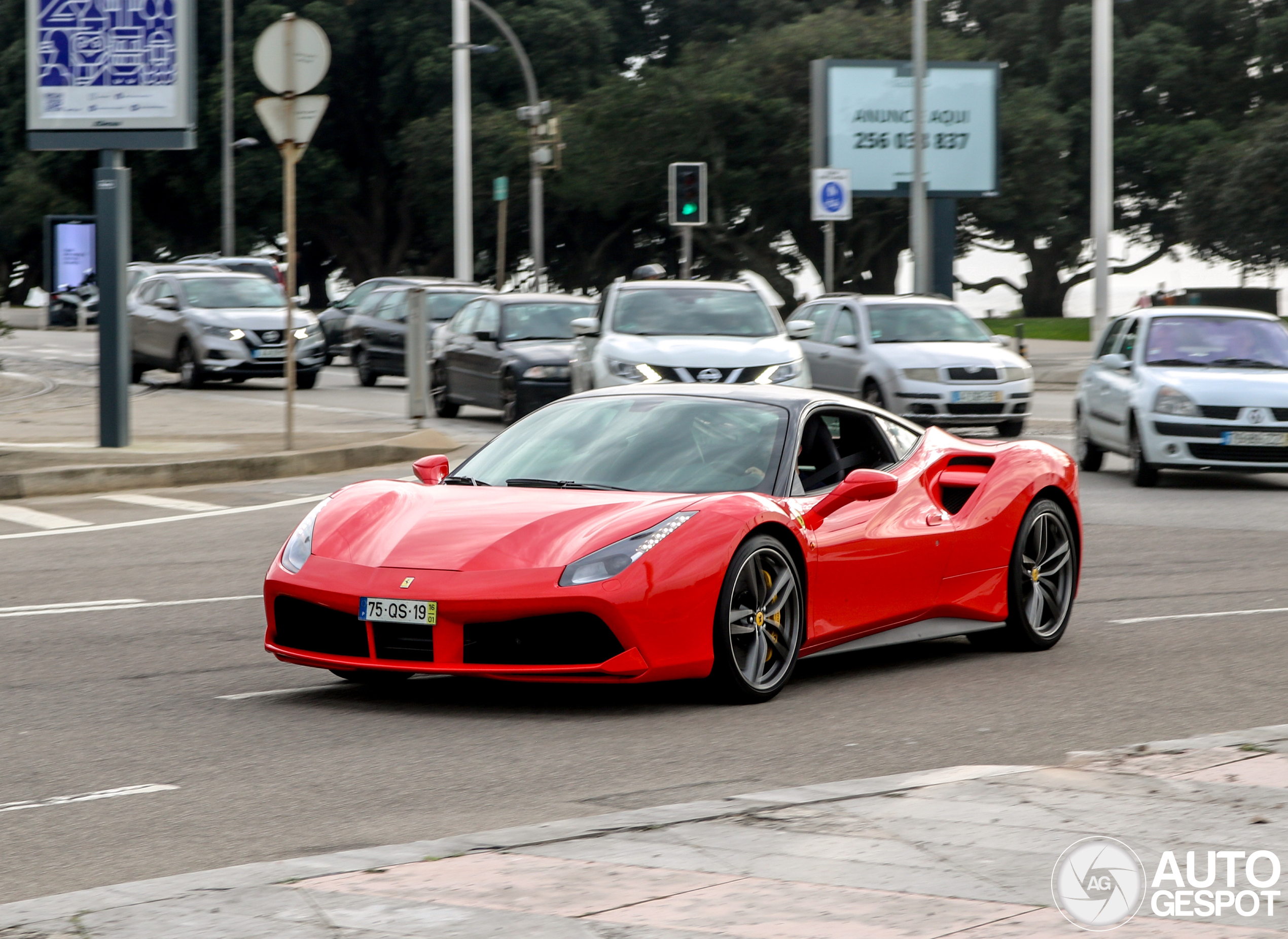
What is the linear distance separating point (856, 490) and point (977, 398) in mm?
14206

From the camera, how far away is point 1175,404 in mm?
16875

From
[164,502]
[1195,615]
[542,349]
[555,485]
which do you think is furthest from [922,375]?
[555,485]

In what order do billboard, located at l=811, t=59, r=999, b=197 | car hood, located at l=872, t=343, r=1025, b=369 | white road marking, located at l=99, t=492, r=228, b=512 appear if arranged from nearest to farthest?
white road marking, located at l=99, t=492, r=228, b=512, car hood, located at l=872, t=343, r=1025, b=369, billboard, located at l=811, t=59, r=999, b=197

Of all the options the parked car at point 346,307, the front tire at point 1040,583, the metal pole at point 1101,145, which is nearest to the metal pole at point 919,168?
the metal pole at point 1101,145

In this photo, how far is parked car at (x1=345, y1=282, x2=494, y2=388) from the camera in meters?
29.8

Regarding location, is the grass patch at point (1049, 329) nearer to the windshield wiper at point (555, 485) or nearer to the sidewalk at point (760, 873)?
the windshield wiper at point (555, 485)

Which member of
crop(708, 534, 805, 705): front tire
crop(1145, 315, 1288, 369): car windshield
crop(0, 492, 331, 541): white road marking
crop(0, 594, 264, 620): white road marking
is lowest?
crop(0, 594, 264, 620): white road marking

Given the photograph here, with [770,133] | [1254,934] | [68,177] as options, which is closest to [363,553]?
[1254,934]

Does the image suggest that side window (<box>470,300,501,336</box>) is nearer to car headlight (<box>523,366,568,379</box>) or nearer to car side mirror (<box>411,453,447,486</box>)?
car headlight (<box>523,366,568,379</box>)

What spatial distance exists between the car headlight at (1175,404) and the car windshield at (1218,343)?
0.73m

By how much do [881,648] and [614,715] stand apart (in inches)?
88.5

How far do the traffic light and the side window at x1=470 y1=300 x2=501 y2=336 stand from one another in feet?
18.3

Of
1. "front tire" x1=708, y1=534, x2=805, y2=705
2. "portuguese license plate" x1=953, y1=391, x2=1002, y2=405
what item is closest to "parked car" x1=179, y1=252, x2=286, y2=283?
"portuguese license plate" x1=953, y1=391, x2=1002, y2=405

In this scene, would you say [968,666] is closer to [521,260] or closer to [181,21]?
[181,21]
